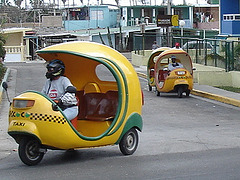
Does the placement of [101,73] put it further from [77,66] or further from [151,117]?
[77,66]

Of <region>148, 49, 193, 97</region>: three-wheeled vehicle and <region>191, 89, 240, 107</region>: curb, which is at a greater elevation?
<region>148, 49, 193, 97</region>: three-wheeled vehicle

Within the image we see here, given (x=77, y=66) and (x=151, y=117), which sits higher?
(x=77, y=66)

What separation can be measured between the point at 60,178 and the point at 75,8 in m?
60.0

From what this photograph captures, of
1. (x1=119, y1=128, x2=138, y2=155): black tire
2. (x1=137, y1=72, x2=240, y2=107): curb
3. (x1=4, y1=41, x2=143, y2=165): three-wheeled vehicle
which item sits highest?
(x1=4, y1=41, x2=143, y2=165): three-wheeled vehicle

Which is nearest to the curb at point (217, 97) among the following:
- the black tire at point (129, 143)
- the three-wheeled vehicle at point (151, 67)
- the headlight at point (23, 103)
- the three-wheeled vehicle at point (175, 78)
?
the three-wheeled vehicle at point (175, 78)

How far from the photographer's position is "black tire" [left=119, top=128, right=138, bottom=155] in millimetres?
9695

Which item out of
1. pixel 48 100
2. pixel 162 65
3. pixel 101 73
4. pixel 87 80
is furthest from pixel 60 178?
pixel 101 73

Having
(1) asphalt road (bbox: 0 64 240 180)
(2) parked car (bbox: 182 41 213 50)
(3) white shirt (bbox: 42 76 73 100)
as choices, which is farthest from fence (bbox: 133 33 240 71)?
(3) white shirt (bbox: 42 76 73 100)

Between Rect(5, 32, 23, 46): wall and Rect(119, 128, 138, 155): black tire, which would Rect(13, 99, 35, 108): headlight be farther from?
Rect(5, 32, 23, 46): wall

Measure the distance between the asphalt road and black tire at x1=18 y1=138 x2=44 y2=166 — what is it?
0.35 ft

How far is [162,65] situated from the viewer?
2245cm

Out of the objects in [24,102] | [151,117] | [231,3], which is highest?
[231,3]

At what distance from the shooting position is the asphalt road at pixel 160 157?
8.27m

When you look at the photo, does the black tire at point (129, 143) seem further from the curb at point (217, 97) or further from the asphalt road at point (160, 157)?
the curb at point (217, 97)
